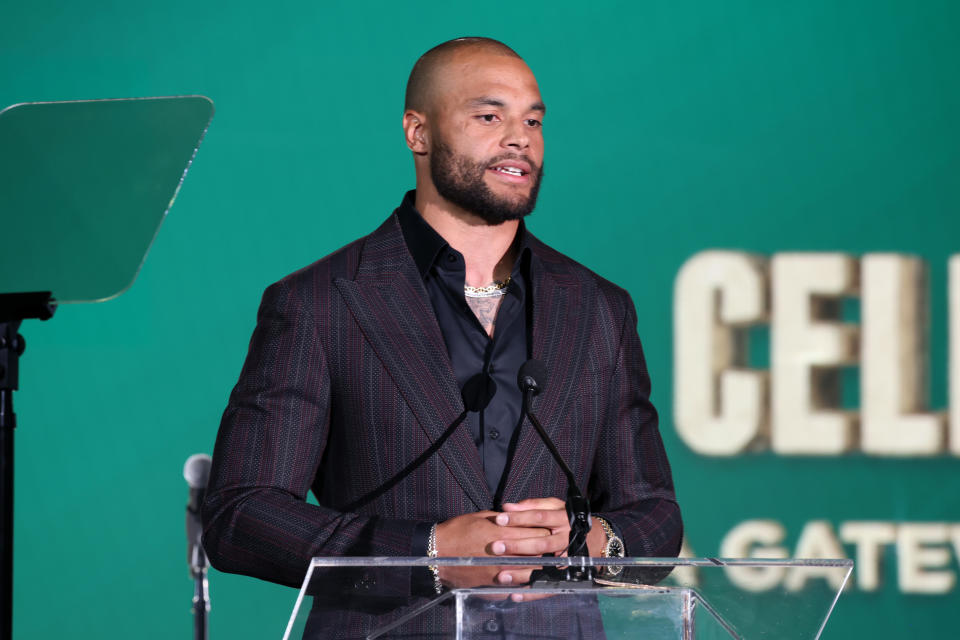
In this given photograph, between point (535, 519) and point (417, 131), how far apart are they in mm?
724

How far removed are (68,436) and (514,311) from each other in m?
2.22

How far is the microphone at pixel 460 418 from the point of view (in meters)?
1.61

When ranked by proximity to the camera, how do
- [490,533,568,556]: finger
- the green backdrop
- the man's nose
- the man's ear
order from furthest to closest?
1. the green backdrop
2. the man's ear
3. the man's nose
4. [490,533,568,556]: finger

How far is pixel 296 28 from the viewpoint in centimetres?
362

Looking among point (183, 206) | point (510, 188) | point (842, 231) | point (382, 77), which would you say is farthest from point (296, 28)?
point (510, 188)

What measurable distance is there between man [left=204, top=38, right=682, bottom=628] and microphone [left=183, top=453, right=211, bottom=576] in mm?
1172

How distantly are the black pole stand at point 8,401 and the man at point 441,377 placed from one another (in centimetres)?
27

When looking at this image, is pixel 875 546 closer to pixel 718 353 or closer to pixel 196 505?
pixel 718 353

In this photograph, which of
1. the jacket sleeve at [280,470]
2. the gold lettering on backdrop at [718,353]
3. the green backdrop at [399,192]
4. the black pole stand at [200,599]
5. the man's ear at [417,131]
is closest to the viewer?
the jacket sleeve at [280,470]

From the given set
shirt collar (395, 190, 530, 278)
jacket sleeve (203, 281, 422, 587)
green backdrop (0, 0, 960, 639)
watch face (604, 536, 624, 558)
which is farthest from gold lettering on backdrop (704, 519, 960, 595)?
jacket sleeve (203, 281, 422, 587)

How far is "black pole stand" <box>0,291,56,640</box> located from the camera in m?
1.40

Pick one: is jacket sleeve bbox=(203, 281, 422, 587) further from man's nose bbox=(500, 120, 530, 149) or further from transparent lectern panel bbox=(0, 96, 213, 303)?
man's nose bbox=(500, 120, 530, 149)

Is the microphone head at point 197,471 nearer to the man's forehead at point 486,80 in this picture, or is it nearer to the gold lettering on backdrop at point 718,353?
the man's forehead at point 486,80

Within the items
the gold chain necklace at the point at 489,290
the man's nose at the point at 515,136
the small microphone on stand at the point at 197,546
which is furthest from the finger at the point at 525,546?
the small microphone on stand at the point at 197,546
